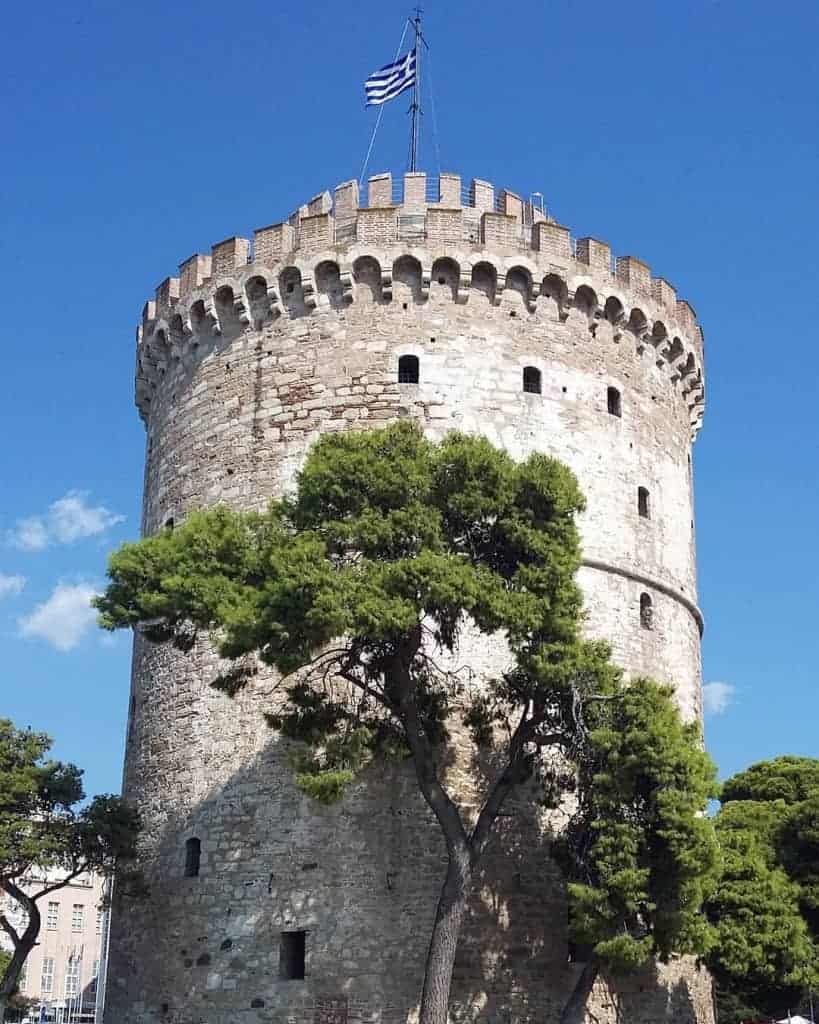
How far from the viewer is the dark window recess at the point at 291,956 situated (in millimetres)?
16688

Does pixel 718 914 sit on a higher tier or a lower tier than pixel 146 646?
lower

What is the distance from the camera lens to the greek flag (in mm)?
21828

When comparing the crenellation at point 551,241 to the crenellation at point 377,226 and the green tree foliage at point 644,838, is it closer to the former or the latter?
the crenellation at point 377,226

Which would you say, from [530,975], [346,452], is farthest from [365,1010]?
[346,452]

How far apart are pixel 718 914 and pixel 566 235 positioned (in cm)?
961

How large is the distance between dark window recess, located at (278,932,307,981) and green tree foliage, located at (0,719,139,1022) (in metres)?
2.74

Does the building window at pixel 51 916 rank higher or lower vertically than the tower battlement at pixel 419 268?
lower

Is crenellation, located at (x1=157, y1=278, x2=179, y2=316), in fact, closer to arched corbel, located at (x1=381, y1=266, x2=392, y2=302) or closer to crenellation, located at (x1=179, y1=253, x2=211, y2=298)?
crenellation, located at (x1=179, y1=253, x2=211, y2=298)

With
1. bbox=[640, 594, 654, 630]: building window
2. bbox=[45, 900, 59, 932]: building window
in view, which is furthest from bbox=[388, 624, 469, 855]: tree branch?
bbox=[45, 900, 59, 932]: building window

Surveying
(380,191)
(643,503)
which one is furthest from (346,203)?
(643,503)

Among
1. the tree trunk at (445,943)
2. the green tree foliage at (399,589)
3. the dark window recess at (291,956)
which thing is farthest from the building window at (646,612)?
the dark window recess at (291,956)

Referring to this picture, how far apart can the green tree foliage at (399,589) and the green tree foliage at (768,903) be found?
3.81 meters

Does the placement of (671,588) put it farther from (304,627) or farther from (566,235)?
(304,627)

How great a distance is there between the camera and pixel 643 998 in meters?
17.5
